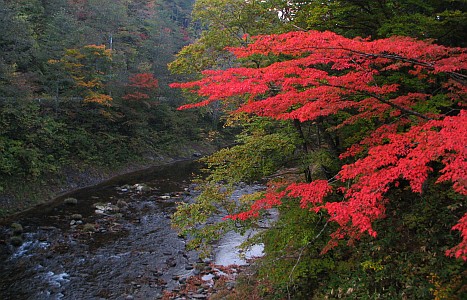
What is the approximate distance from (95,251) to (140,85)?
17.6m

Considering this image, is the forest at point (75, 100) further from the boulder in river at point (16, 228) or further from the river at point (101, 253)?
the river at point (101, 253)

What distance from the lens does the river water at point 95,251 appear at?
9703 mm

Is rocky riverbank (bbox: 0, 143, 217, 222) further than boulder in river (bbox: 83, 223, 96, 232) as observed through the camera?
Yes

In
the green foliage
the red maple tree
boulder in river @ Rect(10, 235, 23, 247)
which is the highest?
the red maple tree

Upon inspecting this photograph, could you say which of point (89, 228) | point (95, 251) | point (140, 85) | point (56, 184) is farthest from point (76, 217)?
point (140, 85)

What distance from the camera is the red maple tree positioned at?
88.0 feet

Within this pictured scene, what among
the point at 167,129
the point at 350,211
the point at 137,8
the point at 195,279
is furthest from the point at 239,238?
the point at 137,8

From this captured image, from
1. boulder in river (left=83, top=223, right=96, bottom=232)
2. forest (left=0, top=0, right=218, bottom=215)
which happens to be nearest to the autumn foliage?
boulder in river (left=83, top=223, right=96, bottom=232)

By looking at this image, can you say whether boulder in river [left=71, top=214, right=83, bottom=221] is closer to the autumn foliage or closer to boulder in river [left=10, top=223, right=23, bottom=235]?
boulder in river [left=10, top=223, right=23, bottom=235]

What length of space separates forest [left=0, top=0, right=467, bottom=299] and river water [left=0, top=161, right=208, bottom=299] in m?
1.72

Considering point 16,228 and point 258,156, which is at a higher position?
point 258,156

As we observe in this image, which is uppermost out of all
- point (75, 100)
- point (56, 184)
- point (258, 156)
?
point (75, 100)

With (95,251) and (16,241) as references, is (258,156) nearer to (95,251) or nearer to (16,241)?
(95,251)

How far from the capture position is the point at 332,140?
8875 millimetres
